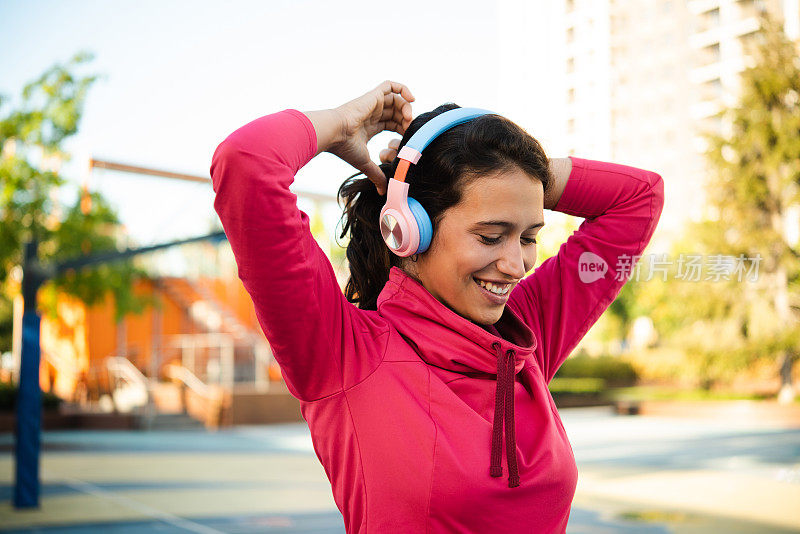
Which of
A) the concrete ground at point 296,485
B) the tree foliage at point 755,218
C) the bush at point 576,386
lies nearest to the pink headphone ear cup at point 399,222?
the concrete ground at point 296,485

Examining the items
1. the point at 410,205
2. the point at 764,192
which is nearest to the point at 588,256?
the point at 410,205

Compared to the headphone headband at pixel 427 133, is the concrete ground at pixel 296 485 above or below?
below

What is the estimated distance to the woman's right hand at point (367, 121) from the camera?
1.37m

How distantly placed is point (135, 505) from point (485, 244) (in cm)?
703

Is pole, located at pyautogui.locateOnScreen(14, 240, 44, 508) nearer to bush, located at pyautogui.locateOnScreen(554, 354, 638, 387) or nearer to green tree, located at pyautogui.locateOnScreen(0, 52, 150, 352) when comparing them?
green tree, located at pyautogui.locateOnScreen(0, 52, 150, 352)

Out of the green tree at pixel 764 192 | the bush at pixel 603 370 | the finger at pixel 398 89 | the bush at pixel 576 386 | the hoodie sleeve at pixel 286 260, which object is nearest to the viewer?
the hoodie sleeve at pixel 286 260

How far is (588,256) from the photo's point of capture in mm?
1765

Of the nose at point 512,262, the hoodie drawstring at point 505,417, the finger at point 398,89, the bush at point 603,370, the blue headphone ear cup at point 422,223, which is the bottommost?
the bush at point 603,370

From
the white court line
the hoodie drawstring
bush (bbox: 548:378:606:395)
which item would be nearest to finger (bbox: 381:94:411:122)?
the hoodie drawstring

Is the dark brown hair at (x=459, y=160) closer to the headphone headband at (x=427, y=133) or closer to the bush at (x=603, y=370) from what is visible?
the headphone headband at (x=427, y=133)

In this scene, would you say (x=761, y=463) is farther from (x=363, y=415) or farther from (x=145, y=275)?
(x=145, y=275)

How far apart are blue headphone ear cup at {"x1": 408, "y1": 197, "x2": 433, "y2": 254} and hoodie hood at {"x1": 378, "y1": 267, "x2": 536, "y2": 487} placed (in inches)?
2.9

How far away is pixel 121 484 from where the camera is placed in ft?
29.2

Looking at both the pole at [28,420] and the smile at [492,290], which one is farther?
the pole at [28,420]
